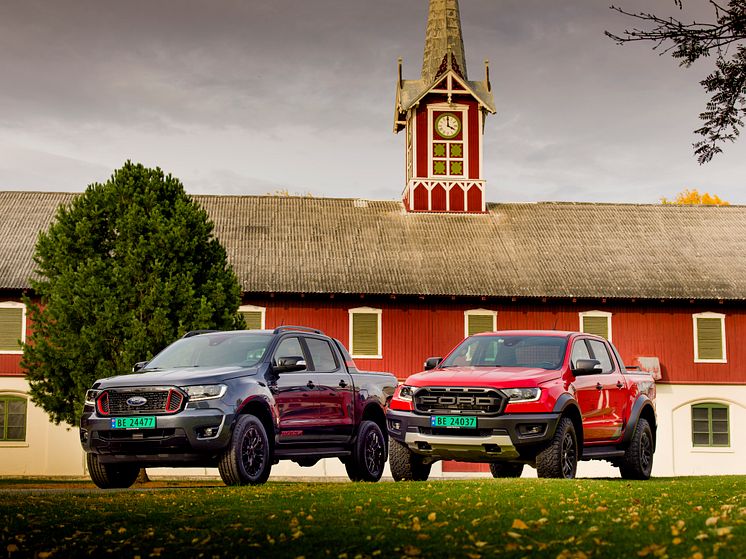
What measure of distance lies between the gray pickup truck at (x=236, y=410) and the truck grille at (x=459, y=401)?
163 centimetres

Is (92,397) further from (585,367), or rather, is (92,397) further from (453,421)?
(585,367)

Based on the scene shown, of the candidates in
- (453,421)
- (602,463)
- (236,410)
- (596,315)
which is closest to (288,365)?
(236,410)

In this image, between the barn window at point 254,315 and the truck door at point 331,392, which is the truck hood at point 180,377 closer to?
the truck door at point 331,392

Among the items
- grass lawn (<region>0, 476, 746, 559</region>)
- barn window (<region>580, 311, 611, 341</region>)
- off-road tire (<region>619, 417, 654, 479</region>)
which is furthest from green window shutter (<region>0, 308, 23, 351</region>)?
off-road tire (<region>619, 417, 654, 479</region>)

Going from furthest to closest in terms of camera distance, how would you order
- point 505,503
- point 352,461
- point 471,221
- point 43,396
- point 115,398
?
point 471,221 → point 43,396 → point 352,461 → point 115,398 → point 505,503

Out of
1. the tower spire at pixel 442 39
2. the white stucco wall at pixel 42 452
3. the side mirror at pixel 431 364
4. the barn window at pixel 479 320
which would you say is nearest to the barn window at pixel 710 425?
the barn window at pixel 479 320

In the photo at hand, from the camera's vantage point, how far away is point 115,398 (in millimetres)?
13023

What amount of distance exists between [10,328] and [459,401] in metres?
25.2

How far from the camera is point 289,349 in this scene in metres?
14.5

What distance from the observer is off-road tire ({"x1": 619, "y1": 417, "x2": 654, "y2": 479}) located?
51.8 feet

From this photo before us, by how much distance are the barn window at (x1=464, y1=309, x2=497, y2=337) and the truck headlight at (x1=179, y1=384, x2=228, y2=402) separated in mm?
23290

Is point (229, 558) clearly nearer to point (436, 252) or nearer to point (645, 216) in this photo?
point (436, 252)

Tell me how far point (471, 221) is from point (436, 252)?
3421 millimetres

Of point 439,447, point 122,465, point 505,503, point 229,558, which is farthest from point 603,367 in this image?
point 229,558
